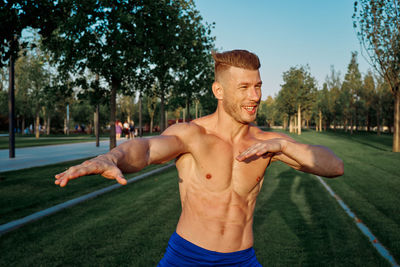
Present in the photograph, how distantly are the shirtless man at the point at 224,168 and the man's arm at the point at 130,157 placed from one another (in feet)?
0.07

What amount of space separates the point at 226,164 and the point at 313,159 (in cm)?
65

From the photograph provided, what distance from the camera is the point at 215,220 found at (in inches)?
101

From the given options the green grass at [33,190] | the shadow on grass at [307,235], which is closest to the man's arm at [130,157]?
the shadow on grass at [307,235]

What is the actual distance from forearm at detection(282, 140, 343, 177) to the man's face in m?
0.36

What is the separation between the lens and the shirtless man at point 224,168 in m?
2.51

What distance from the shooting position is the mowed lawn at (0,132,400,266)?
16.8 ft

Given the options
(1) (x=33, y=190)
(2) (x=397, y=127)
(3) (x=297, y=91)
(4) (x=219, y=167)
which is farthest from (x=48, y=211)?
(3) (x=297, y=91)

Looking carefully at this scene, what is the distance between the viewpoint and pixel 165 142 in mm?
2320

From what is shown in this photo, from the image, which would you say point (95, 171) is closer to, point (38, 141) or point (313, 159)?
point (313, 159)

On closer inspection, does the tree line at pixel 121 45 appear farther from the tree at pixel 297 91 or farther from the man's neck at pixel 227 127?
the tree at pixel 297 91

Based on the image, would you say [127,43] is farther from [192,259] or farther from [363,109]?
[363,109]

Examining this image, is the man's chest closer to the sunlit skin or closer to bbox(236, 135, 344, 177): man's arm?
the sunlit skin

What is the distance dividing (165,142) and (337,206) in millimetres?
7183

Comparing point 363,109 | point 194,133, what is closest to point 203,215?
point 194,133
